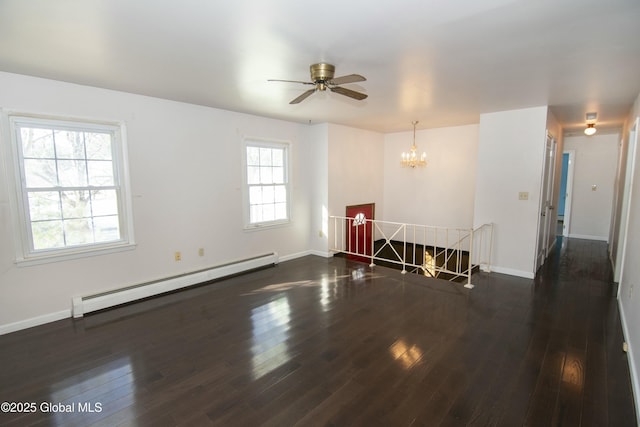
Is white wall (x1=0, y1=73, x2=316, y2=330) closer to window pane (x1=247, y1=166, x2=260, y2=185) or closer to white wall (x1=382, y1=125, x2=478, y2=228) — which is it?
window pane (x1=247, y1=166, x2=260, y2=185)

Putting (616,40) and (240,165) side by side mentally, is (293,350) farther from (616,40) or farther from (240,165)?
(616,40)

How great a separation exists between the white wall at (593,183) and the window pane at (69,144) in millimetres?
9342

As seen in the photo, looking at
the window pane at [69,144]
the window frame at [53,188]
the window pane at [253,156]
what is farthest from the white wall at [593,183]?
the window pane at [69,144]

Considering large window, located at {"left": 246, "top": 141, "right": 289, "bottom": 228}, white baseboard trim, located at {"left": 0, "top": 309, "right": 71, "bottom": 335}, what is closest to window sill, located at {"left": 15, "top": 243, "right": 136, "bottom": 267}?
white baseboard trim, located at {"left": 0, "top": 309, "right": 71, "bottom": 335}

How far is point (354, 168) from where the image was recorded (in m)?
6.29

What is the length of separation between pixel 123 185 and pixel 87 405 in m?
2.42

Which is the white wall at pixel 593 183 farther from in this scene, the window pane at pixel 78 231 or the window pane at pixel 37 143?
the window pane at pixel 37 143

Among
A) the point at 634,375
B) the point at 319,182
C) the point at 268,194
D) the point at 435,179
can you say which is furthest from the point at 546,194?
the point at 268,194

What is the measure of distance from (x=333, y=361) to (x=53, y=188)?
130 inches

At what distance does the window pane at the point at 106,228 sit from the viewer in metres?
3.59

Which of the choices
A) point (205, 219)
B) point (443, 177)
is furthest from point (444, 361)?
point (443, 177)

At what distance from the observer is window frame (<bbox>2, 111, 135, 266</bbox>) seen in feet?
9.82

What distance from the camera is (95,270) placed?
11.6 feet

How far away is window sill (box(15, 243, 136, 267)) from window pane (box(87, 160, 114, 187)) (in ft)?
2.42
